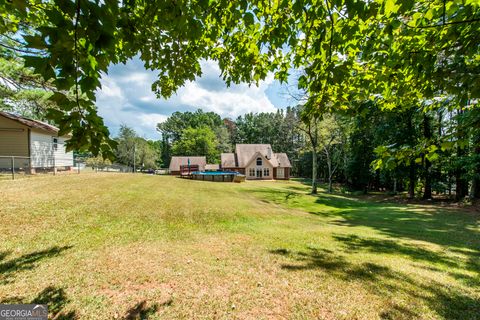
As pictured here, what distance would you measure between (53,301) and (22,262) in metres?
1.95

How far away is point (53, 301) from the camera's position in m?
3.34

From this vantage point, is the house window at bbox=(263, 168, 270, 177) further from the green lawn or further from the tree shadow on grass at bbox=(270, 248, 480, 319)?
the tree shadow on grass at bbox=(270, 248, 480, 319)

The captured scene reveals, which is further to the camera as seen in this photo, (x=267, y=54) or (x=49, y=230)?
(x=49, y=230)

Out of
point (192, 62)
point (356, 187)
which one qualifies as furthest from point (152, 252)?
point (356, 187)

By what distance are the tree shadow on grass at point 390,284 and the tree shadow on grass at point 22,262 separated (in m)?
5.15

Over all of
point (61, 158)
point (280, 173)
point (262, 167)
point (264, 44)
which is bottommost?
point (280, 173)

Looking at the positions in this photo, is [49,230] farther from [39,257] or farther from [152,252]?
[152,252]

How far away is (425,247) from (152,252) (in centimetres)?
795

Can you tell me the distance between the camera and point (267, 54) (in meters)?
4.45

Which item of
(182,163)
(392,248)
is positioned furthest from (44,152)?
(182,163)

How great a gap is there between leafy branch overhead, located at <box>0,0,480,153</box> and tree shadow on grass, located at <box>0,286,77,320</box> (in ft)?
9.03

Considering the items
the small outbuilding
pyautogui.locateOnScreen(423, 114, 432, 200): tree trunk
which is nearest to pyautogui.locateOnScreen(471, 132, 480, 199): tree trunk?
pyautogui.locateOnScreen(423, 114, 432, 200): tree trunk

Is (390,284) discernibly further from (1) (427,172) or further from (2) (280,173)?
(2) (280,173)

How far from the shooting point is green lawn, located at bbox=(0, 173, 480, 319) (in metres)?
3.35
